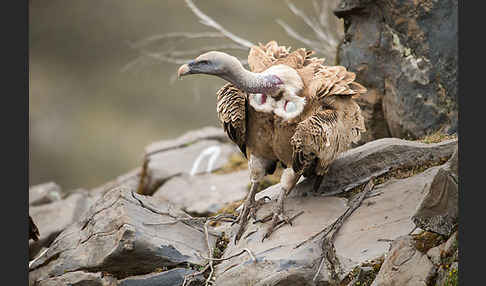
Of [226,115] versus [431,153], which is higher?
[226,115]

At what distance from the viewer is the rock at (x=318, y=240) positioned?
2666 mm

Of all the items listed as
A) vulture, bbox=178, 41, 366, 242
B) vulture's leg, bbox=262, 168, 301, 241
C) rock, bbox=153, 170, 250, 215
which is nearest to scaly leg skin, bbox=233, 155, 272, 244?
vulture, bbox=178, 41, 366, 242

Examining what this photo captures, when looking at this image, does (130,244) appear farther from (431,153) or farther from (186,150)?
(186,150)

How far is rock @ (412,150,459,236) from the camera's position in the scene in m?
2.35

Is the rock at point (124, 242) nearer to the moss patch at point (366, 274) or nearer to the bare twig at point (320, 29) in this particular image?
the moss patch at point (366, 274)

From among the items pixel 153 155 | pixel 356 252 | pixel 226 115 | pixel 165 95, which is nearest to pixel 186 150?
pixel 153 155

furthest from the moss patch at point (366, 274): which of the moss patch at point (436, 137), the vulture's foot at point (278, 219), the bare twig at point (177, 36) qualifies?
the bare twig at point (177, 36)

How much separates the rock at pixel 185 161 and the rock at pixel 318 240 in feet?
8.44

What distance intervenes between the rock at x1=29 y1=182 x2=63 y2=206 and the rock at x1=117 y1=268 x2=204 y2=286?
10.8ft

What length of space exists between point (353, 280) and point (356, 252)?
157 millimetres

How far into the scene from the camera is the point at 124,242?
2.82 meters

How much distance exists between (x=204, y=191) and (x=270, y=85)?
2.59 m

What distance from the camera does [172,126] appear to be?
26.1 feet

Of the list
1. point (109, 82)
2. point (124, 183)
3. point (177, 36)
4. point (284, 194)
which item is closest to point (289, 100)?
point (284, 194)
